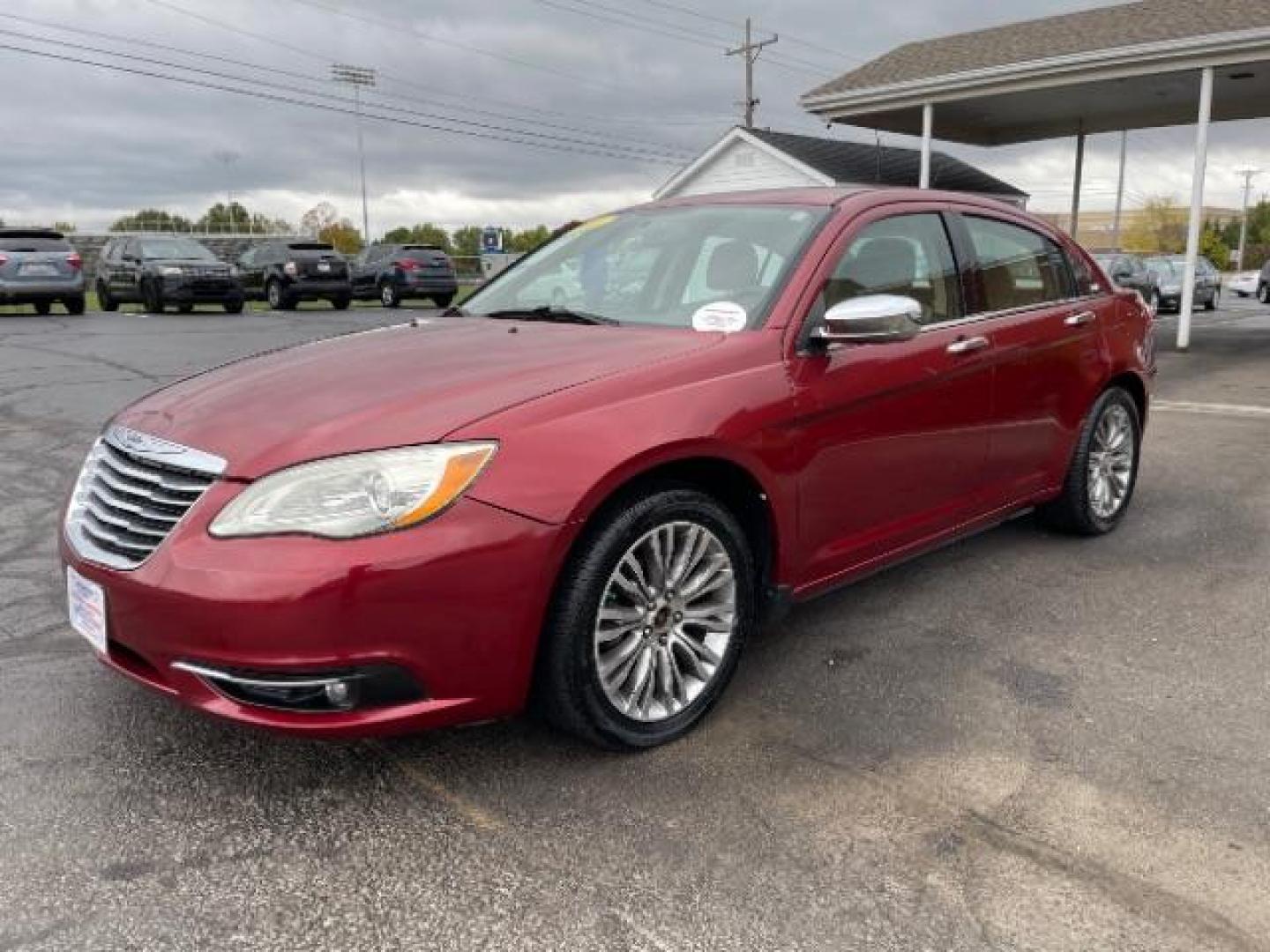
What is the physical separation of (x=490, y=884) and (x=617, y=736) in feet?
1.97

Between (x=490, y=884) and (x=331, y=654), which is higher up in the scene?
(x=331, y=654)

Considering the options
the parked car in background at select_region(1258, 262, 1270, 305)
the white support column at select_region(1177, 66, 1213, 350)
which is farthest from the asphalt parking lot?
the parked car in background at select_region(1258, 262, 1270, 305)

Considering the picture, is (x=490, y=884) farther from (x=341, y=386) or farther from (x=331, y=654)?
(x=341, y=386)

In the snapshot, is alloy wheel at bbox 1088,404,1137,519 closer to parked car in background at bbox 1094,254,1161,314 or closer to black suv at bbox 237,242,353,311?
parked car in background at bbox 1094,254,1161,314

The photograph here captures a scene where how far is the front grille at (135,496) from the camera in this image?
8.38 ft

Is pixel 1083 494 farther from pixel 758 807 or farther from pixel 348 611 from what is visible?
pixel 348 611

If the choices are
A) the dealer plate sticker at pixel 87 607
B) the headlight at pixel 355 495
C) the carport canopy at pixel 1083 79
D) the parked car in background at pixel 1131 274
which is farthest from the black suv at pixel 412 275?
the headlight at pixel 355 495

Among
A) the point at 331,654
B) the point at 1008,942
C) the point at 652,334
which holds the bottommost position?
the point at 1008,942

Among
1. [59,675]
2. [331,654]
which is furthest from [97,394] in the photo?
[331,654]

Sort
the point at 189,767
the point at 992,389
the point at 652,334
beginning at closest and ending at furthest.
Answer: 1. the point at 189,767
2. the point at 652,334
3. the point at 992,389

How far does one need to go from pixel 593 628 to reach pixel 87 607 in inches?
51.6

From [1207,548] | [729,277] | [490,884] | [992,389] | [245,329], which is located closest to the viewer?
[490,884]

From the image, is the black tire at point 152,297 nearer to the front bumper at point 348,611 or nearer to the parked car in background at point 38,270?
the parked car in background at point 38,270

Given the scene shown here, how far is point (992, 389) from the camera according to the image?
4027 mm
